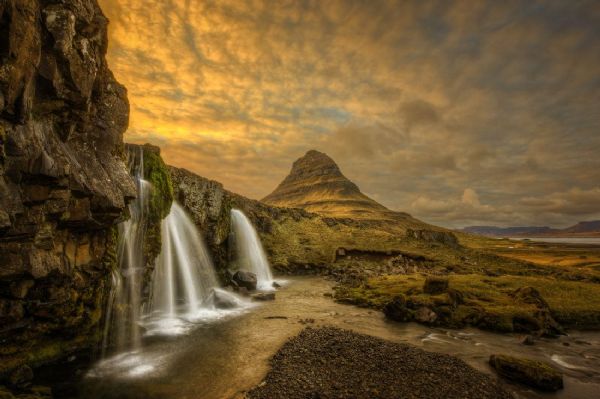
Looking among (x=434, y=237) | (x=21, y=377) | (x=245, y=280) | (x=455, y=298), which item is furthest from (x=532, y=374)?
(x=434, y=237)

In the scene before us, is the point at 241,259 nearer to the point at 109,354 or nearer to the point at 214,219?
the point at 214,219

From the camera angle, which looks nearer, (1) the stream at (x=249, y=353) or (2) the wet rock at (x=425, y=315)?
(1) the stream at (x=249, y=353)

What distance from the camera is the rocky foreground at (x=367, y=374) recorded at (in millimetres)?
14234

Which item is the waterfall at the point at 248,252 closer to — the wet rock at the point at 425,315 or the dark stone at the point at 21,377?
the wet rock at the point at 425,315

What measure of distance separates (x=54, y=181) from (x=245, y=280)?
28963mm

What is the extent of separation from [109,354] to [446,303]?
29.2 metres

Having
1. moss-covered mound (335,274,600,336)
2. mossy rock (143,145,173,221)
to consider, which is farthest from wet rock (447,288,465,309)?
mossy rock (143,145,173,221)

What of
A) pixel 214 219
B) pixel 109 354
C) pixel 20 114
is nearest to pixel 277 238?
pixel 214 219

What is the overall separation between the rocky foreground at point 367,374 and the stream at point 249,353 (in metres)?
1.30

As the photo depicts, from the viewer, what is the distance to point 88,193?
17688mm

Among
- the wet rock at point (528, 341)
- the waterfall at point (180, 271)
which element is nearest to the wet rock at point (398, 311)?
the wet rock at point (528, 341)

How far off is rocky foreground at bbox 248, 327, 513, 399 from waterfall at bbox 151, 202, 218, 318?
15.9 m

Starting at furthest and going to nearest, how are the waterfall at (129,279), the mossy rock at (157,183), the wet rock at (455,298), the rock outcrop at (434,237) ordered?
1. the rock outcrop at (434,237)
2. the wet rock at (455,298)
3. the mossy rock at (157,183)
4. the waterfall at (129,279)

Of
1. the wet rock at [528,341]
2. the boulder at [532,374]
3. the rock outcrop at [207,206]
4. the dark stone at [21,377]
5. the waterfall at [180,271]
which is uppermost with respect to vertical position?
the rock outcrop at [207,206]
